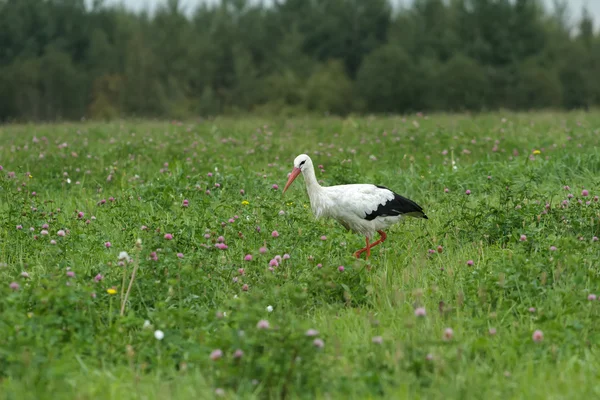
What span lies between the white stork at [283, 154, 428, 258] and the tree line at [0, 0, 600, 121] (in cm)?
3331

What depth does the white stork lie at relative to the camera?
6.80 m

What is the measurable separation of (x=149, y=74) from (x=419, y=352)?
43823 mm

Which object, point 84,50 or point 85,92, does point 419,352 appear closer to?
point 85,92

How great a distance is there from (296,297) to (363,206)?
7.72ft

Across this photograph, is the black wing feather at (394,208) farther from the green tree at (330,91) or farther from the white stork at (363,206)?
the green tree at (330,91)

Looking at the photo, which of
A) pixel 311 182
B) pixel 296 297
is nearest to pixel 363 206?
pixel 311 182

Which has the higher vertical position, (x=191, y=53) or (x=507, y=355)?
(x=191, y=53)

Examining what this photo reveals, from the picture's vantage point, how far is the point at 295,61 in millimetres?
45219

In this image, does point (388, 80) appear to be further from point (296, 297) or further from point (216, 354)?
point (216, 354)

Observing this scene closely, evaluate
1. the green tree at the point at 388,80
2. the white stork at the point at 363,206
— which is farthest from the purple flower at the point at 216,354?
the green tree at the point at 388,80

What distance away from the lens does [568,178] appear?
364 inches

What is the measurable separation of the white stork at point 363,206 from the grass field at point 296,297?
216 millimetres

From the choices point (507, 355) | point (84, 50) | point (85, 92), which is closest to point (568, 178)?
point (507, 355)

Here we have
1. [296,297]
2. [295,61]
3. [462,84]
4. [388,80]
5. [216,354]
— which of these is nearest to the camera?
[216,354]
